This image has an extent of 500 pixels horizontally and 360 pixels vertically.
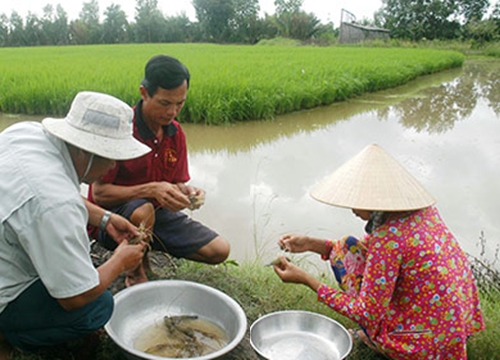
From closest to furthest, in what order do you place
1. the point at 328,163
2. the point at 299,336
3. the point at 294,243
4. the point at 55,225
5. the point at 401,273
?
1. the point at 55,225
2. the point at 401,273
3. the point at 299,336
4. the point at 294,243
5. the point at 328,163

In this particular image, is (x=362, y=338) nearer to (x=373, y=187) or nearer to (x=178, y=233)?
(x=373, y=187)

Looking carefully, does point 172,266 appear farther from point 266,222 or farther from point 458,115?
point 458,115

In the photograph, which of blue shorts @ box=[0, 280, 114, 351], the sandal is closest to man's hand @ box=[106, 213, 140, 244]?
blue shorts @ box=[0, 280, 114, 351]

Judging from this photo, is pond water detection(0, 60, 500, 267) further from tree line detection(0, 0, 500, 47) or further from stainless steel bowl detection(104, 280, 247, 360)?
tree line detection(0, 0, 500, 47)

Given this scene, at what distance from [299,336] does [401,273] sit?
495mm

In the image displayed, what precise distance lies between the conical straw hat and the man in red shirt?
0.68 m

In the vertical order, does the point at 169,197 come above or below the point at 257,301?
above

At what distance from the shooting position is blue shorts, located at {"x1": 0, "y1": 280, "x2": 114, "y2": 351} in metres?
1.53

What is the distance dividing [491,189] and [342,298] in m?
3.08

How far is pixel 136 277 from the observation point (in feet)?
7.48

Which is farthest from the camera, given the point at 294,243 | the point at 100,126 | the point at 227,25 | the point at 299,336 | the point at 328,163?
the point at 227,25

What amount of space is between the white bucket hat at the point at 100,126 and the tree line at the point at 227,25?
3007cm

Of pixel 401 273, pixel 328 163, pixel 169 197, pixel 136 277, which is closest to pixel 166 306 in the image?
pixel 136 277

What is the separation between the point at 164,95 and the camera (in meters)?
2.16
